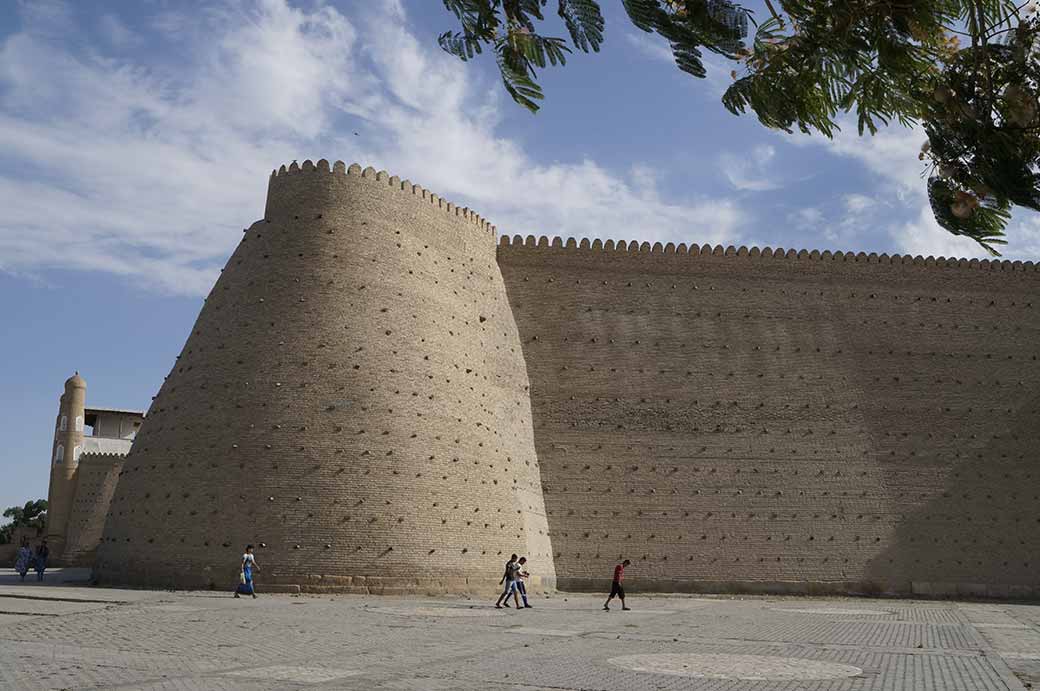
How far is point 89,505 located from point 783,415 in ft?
77.6

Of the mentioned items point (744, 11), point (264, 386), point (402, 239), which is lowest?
point (744, 11)

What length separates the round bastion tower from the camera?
17.7m

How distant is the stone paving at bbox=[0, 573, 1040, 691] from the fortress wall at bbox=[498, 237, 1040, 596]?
5.78 m

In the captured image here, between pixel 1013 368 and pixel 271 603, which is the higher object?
pixel 1013 368

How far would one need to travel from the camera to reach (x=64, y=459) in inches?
1368

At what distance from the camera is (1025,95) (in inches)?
120

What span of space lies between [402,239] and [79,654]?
561 inches

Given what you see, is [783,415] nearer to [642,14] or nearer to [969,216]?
[969,216]

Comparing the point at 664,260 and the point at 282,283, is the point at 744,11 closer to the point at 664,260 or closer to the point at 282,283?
the point at 282,283

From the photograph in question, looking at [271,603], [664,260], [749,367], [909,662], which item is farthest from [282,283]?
[909,662]

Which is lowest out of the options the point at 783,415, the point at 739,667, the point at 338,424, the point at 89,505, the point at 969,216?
the point at 739,667

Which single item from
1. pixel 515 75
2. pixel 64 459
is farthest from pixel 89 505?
pixel 515 75

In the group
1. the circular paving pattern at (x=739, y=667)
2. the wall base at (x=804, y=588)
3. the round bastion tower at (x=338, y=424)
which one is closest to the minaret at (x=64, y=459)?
the round bastion tower at (x=338, y=424)

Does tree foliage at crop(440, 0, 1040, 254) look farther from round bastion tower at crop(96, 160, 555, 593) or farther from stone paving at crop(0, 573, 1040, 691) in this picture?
round bastion tower at crop(96, 160, 555, 593)
